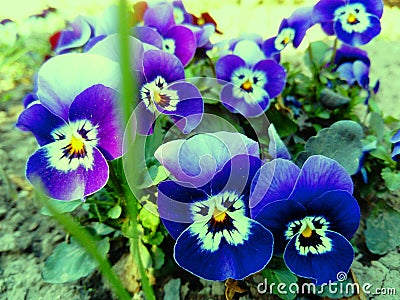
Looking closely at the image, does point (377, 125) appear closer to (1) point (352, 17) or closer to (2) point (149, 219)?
(1) point (352, 17)

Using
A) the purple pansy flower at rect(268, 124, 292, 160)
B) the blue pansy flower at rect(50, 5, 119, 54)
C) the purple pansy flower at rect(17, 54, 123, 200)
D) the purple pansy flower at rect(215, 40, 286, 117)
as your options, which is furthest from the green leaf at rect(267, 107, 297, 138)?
the purple pansy flower at rect(17, 54, 123, 200)

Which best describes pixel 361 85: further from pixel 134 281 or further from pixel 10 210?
pixel 10 210

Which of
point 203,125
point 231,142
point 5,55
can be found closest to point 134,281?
point 203,125

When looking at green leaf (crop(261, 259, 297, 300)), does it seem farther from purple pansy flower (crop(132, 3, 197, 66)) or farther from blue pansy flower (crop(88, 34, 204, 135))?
purple pansy flower (crop(132, 3, 197, 66))

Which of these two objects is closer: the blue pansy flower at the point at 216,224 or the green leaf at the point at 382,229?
the blue pansy flower at the point at 216,224

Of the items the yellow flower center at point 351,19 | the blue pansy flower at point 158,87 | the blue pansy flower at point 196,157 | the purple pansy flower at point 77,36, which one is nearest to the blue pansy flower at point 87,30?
the purple pansy flower at point 77,36

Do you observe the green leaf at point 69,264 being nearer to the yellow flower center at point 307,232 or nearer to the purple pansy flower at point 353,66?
the yellow flower center at point 307,232
